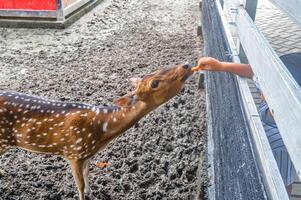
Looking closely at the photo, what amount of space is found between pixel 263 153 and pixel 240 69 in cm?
98

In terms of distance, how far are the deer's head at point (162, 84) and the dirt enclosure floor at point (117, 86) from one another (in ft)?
3.32

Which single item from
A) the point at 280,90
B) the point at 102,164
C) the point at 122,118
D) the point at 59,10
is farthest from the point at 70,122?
the point at 59,10

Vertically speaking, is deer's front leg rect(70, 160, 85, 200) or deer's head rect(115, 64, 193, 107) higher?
deer's head rect(115, 64, 193, 107)

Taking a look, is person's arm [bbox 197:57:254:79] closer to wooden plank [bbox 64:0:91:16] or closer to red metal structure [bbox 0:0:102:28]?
red metal structure [bbox 0:0:102:28]

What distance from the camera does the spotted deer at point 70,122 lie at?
2451 mm

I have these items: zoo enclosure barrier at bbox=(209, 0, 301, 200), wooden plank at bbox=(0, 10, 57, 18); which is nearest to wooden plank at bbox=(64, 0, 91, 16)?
wooden plank at bbox=(0, 10, 57, 18)

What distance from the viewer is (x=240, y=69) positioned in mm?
2906

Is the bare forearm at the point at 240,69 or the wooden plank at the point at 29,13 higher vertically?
the bare forearm at the point at 240,69

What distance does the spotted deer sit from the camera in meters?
2.45

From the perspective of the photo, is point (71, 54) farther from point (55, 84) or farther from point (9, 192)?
point (9, 192)

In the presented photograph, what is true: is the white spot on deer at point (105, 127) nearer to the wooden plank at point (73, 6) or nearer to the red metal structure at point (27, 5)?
the red metal structure at point (27, 5)

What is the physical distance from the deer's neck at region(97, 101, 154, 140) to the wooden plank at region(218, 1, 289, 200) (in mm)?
566

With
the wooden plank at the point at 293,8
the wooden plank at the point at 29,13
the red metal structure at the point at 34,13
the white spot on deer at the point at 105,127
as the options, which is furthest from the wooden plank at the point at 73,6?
the wooden plank at the point at 293,8

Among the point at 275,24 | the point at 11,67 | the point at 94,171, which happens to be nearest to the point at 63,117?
the point at 94,171
